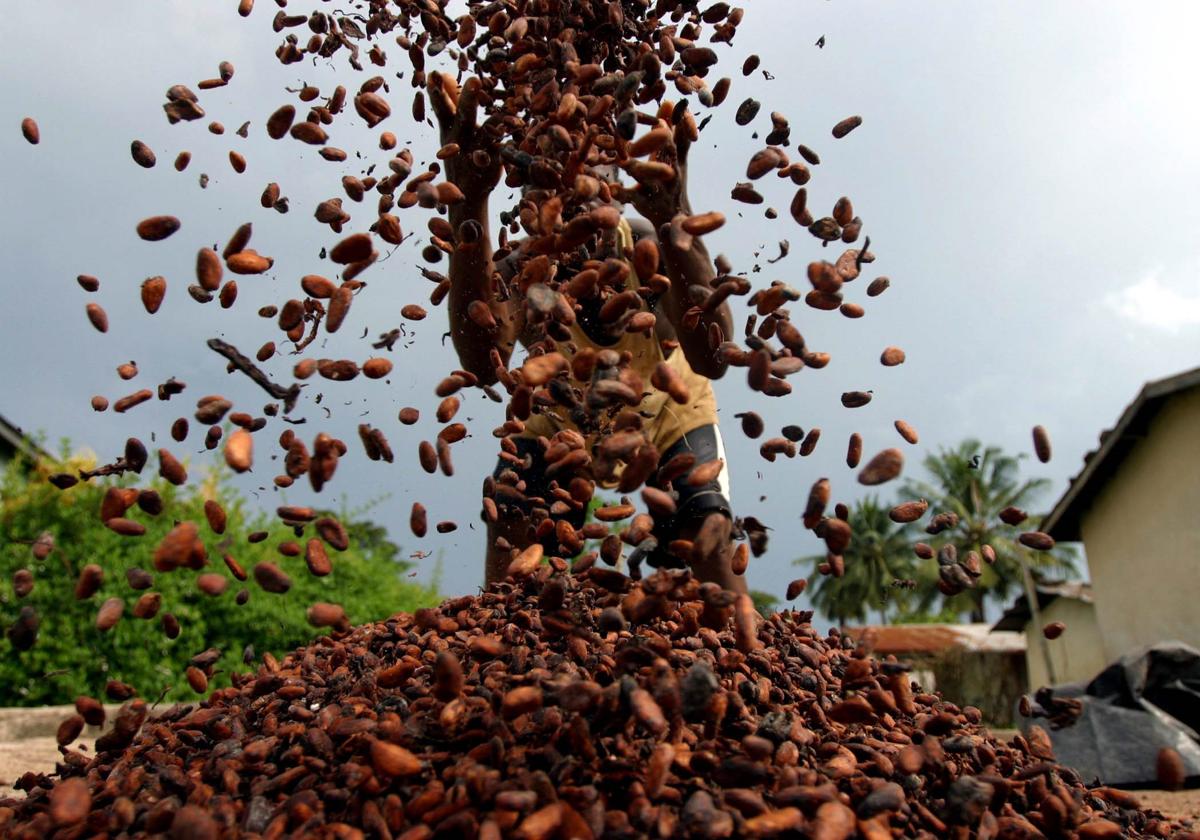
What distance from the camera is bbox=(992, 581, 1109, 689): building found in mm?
12945

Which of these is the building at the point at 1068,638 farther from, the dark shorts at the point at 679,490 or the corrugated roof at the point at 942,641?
the dark shorts at the point at 679,490

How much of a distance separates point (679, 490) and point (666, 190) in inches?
35.4

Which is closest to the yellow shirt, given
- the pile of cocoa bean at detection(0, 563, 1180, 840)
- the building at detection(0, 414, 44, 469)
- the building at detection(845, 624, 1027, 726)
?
the pile of cocoa bean at detection(0, 563, 1180, 840)

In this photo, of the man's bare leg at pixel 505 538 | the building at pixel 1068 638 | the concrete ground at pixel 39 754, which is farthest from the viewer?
the building at pixel 1068 638

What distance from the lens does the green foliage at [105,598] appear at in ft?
20.0

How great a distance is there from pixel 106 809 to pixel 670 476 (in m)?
1.16

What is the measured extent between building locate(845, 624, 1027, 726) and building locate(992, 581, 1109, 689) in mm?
2499

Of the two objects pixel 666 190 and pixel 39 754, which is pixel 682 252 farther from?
pixel 39 754

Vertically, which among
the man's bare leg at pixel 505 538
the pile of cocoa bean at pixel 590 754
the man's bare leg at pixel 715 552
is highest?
the man's bare leg at pixel 505 538

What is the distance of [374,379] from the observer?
190 cm

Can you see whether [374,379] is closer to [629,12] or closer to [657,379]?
[657,379]

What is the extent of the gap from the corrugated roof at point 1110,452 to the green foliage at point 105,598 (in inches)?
345

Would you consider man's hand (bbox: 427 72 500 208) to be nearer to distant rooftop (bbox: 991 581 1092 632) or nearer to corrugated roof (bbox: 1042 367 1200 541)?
corrugated roof (bbox: 1042 367 1200 541)

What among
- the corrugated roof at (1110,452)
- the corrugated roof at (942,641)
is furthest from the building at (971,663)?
the corrugated roof at (1110,452)
